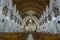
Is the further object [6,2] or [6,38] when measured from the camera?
[6,2]

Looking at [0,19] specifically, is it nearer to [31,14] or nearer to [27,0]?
[27,0]

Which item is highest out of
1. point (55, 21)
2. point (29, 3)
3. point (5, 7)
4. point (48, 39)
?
point (29, 3)

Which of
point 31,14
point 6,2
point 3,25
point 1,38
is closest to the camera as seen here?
point 1,38

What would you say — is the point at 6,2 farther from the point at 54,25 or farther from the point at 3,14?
the point at 54,25

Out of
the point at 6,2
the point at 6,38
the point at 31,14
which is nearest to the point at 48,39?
the point at 6,38

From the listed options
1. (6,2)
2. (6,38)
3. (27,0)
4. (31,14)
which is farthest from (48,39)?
(31,14)

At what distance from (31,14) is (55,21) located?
2884cm

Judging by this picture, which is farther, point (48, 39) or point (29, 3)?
point (29, 3)

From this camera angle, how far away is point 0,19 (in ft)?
68.8

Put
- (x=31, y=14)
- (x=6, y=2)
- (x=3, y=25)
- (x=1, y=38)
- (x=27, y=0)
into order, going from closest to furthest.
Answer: (x=1, y=38) → (x=3, y=25) → (x=6, y=2) → (x=27, y=0) → (x=31, y=14)

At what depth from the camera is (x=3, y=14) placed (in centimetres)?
2155

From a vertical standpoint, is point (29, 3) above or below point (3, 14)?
above

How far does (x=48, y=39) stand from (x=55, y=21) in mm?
12876

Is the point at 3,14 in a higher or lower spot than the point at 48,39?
higher
